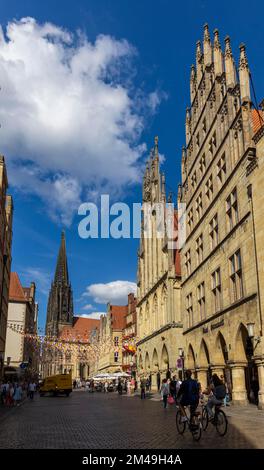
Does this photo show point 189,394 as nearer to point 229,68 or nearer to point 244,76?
point 244,76

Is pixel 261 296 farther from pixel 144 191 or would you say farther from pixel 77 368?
pixel 77 368

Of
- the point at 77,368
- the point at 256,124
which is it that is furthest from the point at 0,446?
the point at 77,368

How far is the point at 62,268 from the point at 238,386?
5463 inches

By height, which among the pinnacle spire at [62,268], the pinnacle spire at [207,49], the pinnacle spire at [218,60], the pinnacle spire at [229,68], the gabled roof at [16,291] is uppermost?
the pinnacle spire at [62,268]

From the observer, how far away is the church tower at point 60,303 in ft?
493

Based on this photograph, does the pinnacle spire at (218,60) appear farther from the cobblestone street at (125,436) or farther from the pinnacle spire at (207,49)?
the cobblestone street at (125,436)

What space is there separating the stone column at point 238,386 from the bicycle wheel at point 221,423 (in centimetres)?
1068

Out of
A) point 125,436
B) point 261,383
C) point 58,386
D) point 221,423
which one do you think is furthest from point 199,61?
point 58,386

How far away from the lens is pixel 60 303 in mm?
153375

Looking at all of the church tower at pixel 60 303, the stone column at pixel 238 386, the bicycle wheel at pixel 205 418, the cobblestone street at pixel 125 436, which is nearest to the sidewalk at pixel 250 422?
the cobblestone street at pixel 125 436

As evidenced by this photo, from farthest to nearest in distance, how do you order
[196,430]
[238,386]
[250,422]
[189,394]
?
[238,386], [250,422], [189,394], [196,430]

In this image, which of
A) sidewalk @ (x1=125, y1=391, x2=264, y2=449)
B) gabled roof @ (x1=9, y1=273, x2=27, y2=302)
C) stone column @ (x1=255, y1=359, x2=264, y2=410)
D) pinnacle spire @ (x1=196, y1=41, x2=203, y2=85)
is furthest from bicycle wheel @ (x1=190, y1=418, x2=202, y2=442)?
gabled roof @ (x1=9, y1=273, x2=27, y2=302)

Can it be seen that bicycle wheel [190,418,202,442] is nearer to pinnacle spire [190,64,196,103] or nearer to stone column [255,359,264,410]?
stone column [255,359,264,410]

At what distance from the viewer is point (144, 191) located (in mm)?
60219
